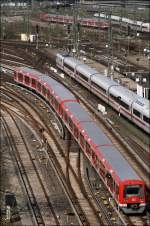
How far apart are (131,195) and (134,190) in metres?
0.24

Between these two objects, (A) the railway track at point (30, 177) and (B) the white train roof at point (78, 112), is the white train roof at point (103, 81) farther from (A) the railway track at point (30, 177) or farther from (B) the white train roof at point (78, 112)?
(A) the railway track at point (30, 177)

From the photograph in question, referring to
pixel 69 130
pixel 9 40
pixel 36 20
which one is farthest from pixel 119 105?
pixel 36 20

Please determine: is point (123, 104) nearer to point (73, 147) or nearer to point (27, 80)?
point (73, 147)

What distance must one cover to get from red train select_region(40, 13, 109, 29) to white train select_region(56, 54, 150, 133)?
41.4 m

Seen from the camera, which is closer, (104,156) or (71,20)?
(104,156)

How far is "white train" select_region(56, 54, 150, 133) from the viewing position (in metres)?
34.9

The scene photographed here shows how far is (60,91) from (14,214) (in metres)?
16.8

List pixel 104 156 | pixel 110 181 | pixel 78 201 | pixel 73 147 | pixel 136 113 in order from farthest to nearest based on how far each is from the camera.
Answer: pixel 136 113 < pixel 73 147 < pixel 78 201 < pixel 104 156 < pixel 110 181

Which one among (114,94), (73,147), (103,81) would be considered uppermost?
(103,81)

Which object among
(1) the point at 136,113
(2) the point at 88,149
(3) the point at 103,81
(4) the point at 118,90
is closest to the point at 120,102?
(4) the point at 118,90

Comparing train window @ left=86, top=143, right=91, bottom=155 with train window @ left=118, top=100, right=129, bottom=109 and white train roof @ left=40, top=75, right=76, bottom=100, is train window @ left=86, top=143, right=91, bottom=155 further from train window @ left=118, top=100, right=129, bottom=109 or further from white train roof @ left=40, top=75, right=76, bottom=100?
train window @ left=118, top=100, right=129, bottom=109

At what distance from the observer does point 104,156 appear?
24.6 metres

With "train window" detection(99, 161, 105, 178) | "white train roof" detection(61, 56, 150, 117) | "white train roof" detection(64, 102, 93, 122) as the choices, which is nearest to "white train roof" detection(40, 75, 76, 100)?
"white train roof" detection(64, 102, 93, 122)

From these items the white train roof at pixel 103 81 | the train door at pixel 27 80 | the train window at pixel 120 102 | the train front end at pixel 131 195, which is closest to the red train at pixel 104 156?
the train front end at pixel 131 195
